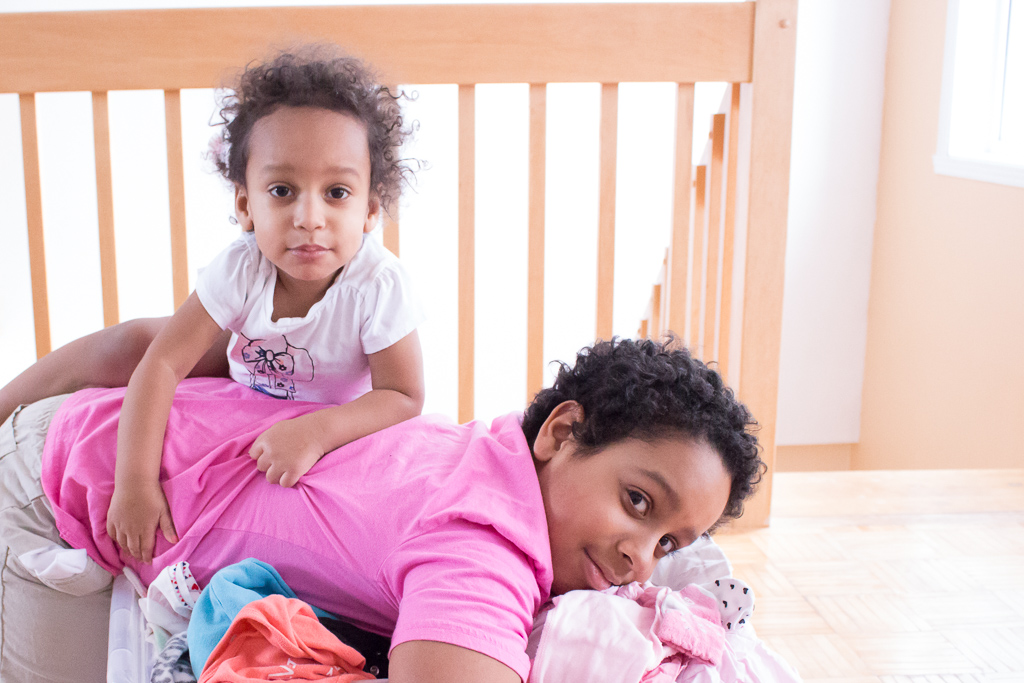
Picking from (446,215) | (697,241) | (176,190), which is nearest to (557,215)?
(446,215)

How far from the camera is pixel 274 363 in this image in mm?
1132

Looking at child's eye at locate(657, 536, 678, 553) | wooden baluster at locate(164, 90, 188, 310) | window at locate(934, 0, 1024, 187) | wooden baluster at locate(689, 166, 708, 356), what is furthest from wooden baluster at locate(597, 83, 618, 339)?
window at locate(934, 0, 1024, 187)

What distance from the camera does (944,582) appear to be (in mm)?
1435

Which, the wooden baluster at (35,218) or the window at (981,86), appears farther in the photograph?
the window at (981,86)

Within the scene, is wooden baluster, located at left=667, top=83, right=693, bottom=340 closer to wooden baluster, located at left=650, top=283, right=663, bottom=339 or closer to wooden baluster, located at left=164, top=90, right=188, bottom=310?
wooden baluster, located at left=164, top=90, right=188, bottom=310

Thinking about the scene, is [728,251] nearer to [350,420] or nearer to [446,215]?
[350,420]

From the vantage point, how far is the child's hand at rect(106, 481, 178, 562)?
0.92 m

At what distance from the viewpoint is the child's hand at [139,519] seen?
3.01 feet

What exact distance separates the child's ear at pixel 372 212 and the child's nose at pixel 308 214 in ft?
0.39

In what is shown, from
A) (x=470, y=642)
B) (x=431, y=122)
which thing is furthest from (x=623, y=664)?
(x=431, y=122)

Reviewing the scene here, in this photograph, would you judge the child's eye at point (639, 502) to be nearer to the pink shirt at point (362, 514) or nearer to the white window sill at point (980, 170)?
the pink shirt at point (362, 514)

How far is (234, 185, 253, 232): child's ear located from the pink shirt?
239 mm

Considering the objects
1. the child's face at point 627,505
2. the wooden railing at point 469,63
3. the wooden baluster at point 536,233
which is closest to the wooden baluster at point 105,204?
the wooden railing at point 469,63

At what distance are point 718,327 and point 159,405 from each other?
3.58 feet
